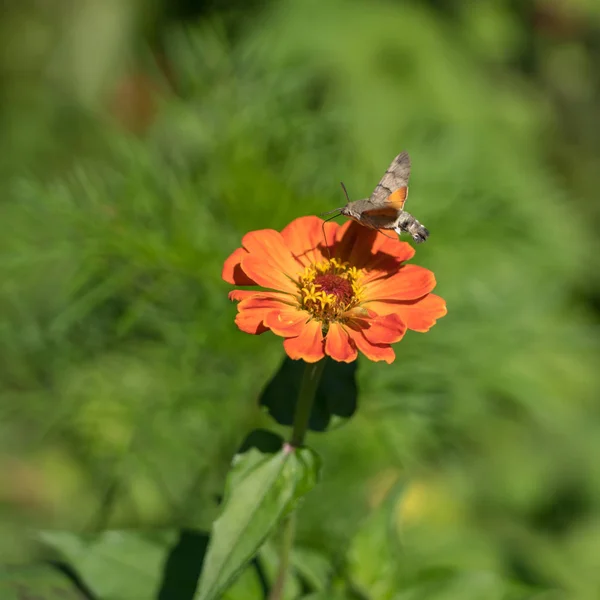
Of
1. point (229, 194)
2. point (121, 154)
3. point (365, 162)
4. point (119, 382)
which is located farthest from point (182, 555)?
point (365, 162)

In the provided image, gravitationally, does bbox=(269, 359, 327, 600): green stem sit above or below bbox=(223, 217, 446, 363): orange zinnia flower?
below

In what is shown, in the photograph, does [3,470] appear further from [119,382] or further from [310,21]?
[310,21]

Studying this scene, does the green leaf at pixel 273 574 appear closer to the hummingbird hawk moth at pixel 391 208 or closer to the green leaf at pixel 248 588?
the green leaf at pixel 248 588

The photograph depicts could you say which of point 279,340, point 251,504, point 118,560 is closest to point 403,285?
point 251,504

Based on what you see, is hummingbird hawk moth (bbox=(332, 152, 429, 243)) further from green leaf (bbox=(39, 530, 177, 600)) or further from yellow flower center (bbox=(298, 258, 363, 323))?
green leaf (bbox=(39, 530, 177, 600))

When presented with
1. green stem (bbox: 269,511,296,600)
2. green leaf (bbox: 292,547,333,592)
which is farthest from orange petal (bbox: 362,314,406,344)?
green leaf (bbox: 292,547,333,592)

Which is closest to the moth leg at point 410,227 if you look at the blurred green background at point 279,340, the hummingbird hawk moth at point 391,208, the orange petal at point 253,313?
the hummingbird hawk moth at point 391,208
